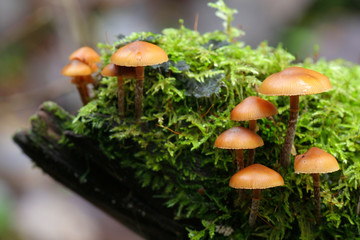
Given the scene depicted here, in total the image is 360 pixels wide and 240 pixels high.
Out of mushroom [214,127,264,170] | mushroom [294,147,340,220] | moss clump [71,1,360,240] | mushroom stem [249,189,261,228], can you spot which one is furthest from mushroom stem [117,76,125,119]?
mushroom [294,147,340,220]

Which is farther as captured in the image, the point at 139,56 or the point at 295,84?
the point at 139,56

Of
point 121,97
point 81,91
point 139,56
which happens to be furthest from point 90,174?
point 139,56

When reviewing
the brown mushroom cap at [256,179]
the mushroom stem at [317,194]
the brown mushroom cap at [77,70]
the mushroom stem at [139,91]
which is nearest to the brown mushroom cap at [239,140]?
the brown mushroom cap at [256,179]

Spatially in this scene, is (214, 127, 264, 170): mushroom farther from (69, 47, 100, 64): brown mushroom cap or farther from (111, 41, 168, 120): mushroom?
(69, 47, 100, 64): brown mushroom cap

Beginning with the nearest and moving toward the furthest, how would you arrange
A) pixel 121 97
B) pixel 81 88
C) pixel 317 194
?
pixel 317 194 → pixel 121 97 → pixel 81 88

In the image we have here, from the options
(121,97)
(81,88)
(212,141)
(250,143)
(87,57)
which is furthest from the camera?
(81,88)

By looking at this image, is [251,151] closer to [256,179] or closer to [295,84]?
[256,179]

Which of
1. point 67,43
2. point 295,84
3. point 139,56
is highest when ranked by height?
point 139,56

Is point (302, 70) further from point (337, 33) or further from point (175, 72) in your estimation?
point (337, 33)
